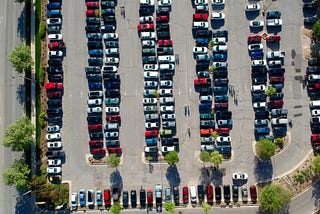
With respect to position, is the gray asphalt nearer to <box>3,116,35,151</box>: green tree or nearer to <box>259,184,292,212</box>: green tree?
<box>3,116,35,151</box>: green tree

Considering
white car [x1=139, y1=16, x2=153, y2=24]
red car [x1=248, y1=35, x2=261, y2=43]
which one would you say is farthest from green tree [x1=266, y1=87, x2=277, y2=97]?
white car [x1=139, y1=16, x2=153, y2=24]

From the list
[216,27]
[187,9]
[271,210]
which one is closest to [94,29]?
[187,9]

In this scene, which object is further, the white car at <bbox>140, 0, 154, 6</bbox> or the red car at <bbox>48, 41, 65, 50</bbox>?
the white car at <bbox>140, 0, 154, 6</bbox>

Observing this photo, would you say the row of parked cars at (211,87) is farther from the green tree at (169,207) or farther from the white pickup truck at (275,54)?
the green tree at (169,207)

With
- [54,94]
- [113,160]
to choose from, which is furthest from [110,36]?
[113,160]

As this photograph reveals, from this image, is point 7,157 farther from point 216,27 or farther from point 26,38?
point 216,27

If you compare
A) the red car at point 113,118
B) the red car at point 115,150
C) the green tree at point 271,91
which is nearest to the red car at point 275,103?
the green tree at point 271,91
